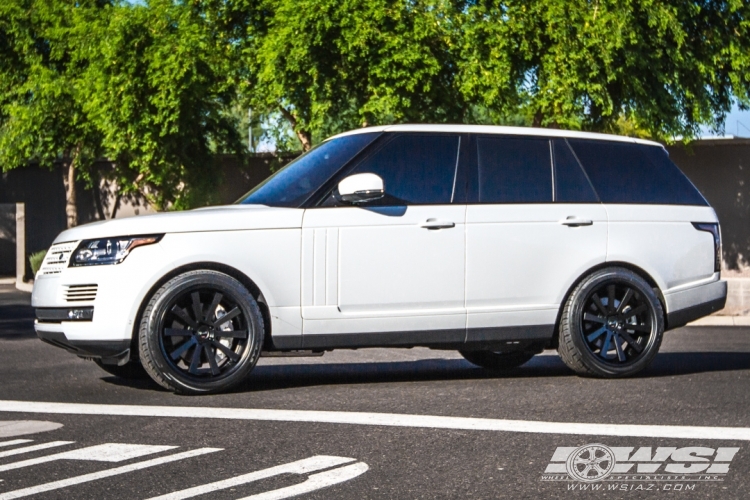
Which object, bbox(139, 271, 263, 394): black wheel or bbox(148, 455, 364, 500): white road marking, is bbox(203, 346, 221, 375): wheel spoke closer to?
bbox(139, 271, 263, 394): black wheel

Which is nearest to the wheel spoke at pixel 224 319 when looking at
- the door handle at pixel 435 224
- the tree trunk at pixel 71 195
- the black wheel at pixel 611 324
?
the door handle at pixel 435 224

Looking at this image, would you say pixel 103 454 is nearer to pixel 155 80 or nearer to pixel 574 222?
pixel 574 222

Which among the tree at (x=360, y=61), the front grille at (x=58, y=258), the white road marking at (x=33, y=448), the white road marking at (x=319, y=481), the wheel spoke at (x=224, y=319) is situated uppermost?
the tree at (x=360, y=61)

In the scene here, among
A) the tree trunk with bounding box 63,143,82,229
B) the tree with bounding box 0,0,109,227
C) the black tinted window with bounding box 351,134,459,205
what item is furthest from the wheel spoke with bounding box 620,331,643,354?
the tree trunk with bounding box 63,143,82,229

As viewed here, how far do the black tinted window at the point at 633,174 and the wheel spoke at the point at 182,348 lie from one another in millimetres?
3320

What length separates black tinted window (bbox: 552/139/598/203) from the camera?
8.85 m

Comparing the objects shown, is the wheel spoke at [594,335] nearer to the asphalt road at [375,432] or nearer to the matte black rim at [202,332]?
the asphalt road at [375,432]

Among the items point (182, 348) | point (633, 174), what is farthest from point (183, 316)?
point (633, 174)

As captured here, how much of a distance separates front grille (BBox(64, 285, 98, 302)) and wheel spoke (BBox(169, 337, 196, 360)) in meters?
0.65

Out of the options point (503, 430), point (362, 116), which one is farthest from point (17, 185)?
point (503, 430)

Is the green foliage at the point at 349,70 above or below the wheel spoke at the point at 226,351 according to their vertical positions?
above

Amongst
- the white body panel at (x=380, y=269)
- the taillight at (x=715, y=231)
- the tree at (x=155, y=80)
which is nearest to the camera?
the white body panel at (x=380, y=269)

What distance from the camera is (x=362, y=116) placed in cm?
2434

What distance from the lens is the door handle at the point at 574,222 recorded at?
342 inches
